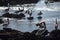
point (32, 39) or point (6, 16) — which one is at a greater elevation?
point (32, 39)

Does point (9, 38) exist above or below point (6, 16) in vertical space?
above

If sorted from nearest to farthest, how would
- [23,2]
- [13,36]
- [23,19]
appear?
[13,36]
[23,19]
[23,2]

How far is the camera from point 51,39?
3181 cm

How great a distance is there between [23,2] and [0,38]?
8390cm

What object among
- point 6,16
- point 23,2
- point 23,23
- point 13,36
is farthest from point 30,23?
point 23,2

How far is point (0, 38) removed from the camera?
111 ft

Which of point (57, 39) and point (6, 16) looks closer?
point (57, 39)

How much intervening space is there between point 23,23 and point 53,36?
89.4 feet

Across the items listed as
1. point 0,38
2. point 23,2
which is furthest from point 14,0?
point 0,38

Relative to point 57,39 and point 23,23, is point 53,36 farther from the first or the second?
point 23,23

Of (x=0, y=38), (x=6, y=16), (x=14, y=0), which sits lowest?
(x=14, y=0)

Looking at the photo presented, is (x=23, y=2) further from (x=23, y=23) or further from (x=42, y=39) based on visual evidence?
(x=42, y=39)

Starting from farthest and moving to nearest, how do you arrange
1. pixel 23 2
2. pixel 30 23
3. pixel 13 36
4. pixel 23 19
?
pixel 23 2 → pixel 23 19 → pixel 30 23 → pixel 13 36

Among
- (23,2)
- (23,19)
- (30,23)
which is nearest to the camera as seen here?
(30,23)
